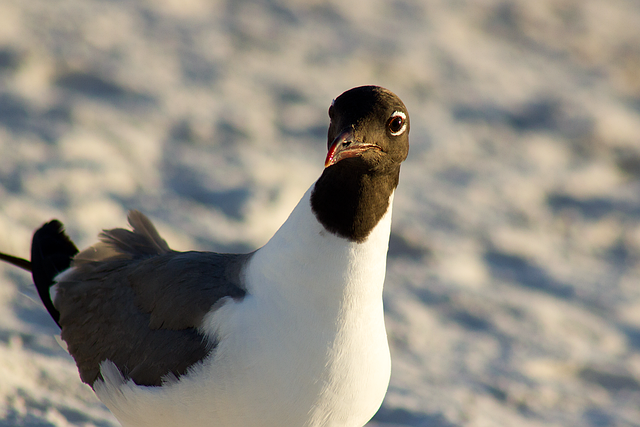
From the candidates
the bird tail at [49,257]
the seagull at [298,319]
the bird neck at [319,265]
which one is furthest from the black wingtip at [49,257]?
the bird neck at [319,265]

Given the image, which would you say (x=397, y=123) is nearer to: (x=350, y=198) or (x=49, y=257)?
(x=350, y=198)

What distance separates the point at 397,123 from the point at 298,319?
2.52 feet

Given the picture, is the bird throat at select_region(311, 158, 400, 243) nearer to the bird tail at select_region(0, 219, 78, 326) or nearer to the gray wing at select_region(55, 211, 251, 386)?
the gray wing at select_region(55, 211, 251, 386)

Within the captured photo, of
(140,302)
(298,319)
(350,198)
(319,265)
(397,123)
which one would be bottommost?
(140,302)

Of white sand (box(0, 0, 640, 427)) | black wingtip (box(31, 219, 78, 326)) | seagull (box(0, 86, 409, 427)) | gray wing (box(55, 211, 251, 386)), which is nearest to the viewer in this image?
seagull (box(0, 86, 409, 427))

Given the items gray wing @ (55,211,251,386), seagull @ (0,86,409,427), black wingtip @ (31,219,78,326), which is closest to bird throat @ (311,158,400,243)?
seagull @ (0,86,409,427)

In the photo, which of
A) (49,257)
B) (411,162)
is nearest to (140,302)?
(49,257)

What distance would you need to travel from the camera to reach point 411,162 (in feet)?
20.7

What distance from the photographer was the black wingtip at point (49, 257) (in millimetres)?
3424

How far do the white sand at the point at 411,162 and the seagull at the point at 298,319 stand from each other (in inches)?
30.2

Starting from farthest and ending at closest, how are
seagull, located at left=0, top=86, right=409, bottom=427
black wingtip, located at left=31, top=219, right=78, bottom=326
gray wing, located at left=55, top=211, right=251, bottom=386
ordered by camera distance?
black wingtip, located at left=31, top=219, right=78, bottom=326, gray wing, located at left=55, top=211, right=251, bottom=386, seagull, located at left=0, top=86, right=409, bottom=427

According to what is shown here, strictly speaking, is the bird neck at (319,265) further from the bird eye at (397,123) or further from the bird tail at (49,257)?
the bird tail at (49,257)

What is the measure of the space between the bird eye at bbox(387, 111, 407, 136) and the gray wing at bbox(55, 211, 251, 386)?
2.59 feet

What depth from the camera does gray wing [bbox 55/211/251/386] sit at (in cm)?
277
